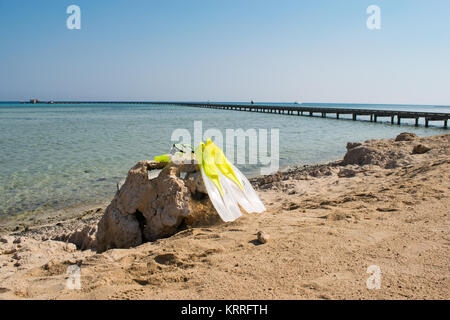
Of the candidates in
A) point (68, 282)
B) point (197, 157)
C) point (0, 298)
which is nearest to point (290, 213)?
point (197, 157)

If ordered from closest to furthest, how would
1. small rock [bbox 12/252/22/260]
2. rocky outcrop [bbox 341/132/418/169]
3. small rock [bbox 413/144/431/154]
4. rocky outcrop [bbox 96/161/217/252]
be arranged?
small rock [bbox 12/252/22/260], rocky outcrop [bbox 96/161/217/252], rocky outcrop [bbox 341/132/418/169], small rock [bbox 413/144/431/154]

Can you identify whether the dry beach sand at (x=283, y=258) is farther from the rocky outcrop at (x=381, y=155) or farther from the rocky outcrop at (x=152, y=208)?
the rocky outcrop at (x=381, y=155)

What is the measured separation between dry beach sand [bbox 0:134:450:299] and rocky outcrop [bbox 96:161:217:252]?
0.82 feet

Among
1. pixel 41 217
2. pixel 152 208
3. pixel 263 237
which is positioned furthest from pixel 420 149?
pixel 41 217

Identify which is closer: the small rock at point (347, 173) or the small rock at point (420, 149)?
the small rock at point (347, 173)

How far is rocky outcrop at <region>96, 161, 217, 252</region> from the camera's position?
4.03 metres

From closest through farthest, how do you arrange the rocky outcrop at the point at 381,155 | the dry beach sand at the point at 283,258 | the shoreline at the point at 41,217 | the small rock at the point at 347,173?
the dry beach sand at the point at 283,258, the shoreline at the point at 41,217, the small rock at the point at 347,173, the rocky outcrop at the point at 381,155

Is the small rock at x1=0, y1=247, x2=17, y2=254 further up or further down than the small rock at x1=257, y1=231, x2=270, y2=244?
further down

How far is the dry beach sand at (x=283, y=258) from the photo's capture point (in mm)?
2439

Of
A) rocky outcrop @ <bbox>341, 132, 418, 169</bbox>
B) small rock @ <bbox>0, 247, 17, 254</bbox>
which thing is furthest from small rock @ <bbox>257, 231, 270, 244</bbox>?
rocky outcrop @ <bbox>341, 132, 418, 169</bbox>

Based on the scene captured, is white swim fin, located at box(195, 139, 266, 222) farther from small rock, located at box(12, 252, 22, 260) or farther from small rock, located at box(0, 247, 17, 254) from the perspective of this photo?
small rock, located at box(0, 247, 17, 254)

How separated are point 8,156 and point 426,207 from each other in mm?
14733

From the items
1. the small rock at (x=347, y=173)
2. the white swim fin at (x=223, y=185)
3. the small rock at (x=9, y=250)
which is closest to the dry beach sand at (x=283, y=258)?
the small rock at (x=9, y=250)

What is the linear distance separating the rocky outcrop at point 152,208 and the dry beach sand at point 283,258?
0.82ft
